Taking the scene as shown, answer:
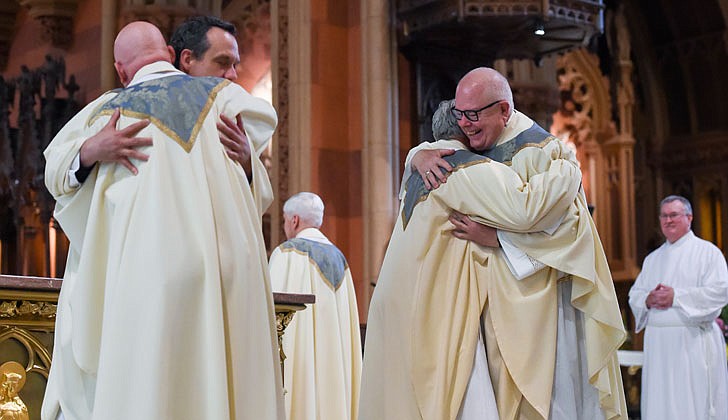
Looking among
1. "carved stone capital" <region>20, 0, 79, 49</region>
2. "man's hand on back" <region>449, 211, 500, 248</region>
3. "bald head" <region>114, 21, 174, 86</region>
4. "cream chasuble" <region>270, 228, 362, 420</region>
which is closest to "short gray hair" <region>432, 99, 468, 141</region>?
"man's hand on back" <region>449, 211, 500, 248</region>

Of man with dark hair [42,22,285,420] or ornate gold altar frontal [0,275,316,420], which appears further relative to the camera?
ornate gold altar frontal [0,275,316,420]

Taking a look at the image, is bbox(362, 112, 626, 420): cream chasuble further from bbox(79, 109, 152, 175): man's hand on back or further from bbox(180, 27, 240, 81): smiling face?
bbox(79, 109, 152, 175): man's hand on back

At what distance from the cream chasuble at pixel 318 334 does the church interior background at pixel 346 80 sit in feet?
8.17

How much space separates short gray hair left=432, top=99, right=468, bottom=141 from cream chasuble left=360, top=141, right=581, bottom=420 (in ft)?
0.67

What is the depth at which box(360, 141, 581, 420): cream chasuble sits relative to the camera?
4.14m

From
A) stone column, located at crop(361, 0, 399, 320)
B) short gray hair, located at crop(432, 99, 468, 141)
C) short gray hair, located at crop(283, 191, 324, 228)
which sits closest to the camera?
short gray hair, located at crop(432, 99, 468, 141)

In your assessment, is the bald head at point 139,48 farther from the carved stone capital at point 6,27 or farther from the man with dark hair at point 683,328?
the carved stone capital at point 6,27

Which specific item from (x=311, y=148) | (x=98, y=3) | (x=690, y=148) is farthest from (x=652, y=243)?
(x=98, y=3)

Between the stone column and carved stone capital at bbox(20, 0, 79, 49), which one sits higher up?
carved stone capital at bbox(20, 0, 79, 49)

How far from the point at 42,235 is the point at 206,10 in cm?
284

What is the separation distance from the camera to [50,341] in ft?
15.8

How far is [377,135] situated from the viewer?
31.3 feet

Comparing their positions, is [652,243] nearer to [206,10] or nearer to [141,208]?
[206,10]

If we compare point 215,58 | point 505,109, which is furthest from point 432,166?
point 215,58
